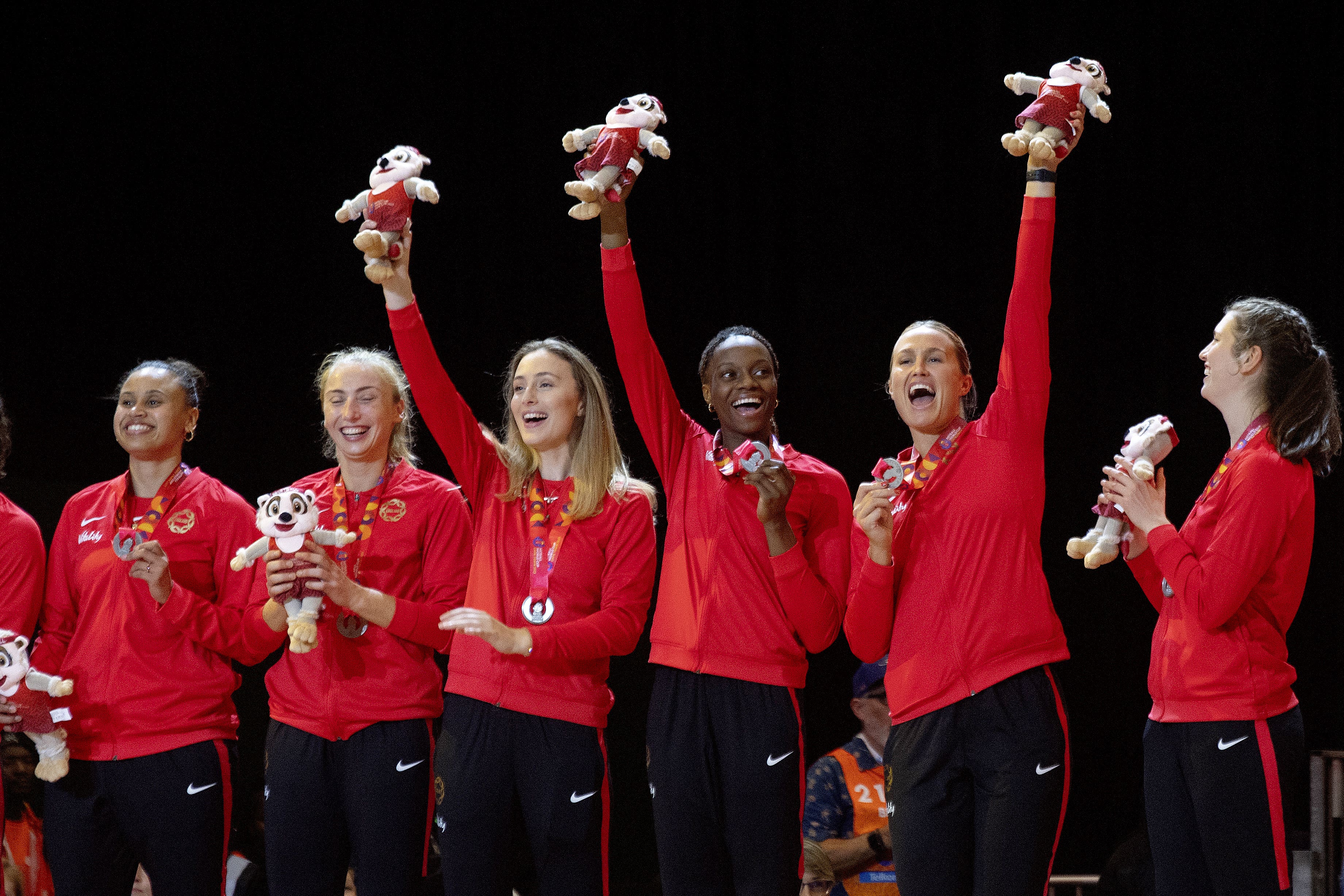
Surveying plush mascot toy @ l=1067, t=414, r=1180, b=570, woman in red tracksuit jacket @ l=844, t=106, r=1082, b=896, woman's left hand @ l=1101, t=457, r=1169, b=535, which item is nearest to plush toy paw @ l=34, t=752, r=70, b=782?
woman in red tracksuit jacket @ l=844, t=106, r=1082, b=896

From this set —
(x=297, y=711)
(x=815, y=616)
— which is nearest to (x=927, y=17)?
(x=815, y=616)

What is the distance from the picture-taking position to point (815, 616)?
2.93 meters

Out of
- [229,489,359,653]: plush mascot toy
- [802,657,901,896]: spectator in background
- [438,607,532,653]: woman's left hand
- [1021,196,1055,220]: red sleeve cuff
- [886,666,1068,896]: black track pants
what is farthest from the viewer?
[802,657,901,896]: spectator in background

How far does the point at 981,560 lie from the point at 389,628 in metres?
1.36

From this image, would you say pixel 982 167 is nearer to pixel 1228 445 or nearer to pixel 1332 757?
pixel 1228 445

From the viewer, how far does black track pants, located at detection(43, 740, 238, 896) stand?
3.12 m

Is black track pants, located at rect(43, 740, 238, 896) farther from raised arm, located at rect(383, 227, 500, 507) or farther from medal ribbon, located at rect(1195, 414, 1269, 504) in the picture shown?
medal ribbon, located at rect(1195, 414, 1269, 504)

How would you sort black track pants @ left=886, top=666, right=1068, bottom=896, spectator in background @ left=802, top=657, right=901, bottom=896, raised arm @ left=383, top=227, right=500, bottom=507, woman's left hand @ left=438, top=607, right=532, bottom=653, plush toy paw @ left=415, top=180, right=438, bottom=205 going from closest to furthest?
black track pants @ left=886, top=666, right=1068, bottom=896
woman's left hand @ left=438, top=607, right=532, bottom=653
plush toy paw @ left=415, top=180, right=438, bottom=205
raised arm @ left=383, top=227, right=500, bottom=507
spectator in background @ left=802, top=657, right=901, bottom=896

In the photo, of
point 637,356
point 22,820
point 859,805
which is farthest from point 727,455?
point 22,820

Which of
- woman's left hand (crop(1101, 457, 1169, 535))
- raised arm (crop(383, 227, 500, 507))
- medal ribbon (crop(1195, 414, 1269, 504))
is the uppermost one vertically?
raised arm (crop(383, 227, 500, 507))

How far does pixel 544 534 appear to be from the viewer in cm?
305

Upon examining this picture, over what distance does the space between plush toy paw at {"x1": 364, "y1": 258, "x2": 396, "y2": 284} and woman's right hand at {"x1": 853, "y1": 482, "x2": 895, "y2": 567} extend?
1.23m

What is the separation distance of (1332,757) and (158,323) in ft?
15.5

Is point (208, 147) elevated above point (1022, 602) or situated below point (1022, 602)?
above
